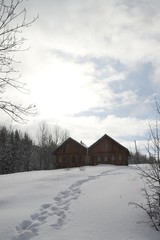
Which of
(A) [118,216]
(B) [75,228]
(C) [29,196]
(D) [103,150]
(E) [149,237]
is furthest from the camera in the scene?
(D) [103,150]

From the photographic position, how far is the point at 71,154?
172 feet

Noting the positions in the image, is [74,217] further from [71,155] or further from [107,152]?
[71,155]

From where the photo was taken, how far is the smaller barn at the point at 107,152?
50.0 metres

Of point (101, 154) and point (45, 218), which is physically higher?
point (101, 154)

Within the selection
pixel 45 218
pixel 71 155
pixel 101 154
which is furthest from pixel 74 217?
pixel 71 155

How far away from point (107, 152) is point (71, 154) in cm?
630

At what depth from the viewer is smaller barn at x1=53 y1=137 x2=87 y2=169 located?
51.9 meters

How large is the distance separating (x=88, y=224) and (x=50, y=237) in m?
1.12

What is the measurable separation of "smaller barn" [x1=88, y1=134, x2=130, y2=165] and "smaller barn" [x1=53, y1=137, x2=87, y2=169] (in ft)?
5.52

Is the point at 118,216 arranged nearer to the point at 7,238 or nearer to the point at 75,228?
the point at 75,228

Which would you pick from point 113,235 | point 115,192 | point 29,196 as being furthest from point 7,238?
point 115,192

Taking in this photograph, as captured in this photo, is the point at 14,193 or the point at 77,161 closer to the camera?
the point at 14,193

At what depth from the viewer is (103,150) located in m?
50.3

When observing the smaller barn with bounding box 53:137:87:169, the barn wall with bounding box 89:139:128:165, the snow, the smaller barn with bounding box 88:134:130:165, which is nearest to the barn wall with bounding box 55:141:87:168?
the smaller barn with bounding box 53:137:87:169
